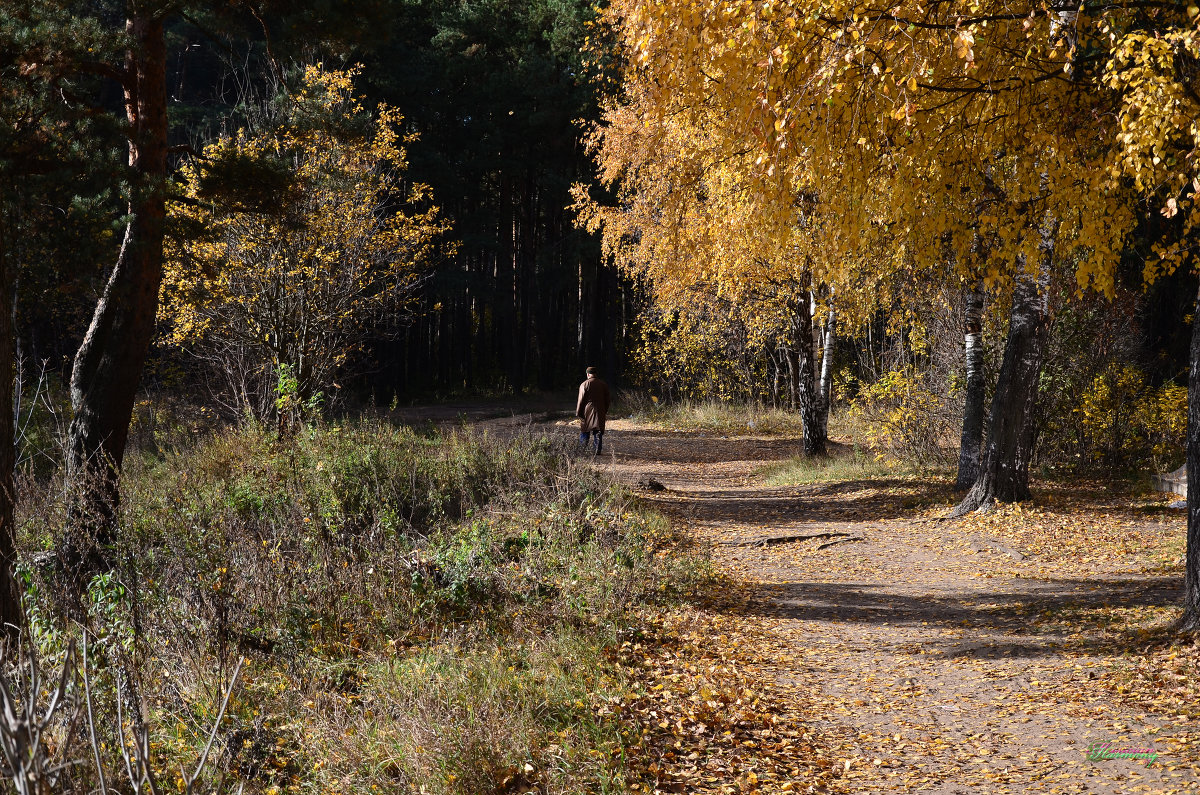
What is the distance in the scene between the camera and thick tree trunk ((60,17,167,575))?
28.5ft

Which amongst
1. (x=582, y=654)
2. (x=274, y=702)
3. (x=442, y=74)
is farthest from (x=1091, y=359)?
(x=442, y=74)

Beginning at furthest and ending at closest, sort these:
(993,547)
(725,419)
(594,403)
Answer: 1. (725,419)
2. (594,403)
3. (993,547)

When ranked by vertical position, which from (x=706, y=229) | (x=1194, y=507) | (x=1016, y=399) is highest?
(x=706, y=229)

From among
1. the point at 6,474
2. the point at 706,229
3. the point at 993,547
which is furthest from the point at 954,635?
the point at 706,229

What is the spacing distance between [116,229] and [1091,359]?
13.1 meters

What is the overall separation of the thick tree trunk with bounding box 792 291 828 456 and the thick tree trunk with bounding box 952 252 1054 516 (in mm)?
5178

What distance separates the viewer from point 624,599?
22.8ft

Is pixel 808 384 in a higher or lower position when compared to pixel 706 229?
lower

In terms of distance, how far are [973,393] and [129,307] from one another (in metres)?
10.2

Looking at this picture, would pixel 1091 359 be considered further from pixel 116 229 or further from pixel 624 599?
pixel 116 229

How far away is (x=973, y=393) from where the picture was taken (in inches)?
466

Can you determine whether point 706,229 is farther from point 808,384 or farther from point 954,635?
point 954,635

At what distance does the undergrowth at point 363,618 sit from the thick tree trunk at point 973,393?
176 inches

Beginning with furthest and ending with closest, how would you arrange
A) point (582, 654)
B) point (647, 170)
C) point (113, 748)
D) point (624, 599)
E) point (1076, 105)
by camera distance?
point (647, 170)
point (1076, 105)
point (624, 599)
point (582, 654)
point (113, 748)
